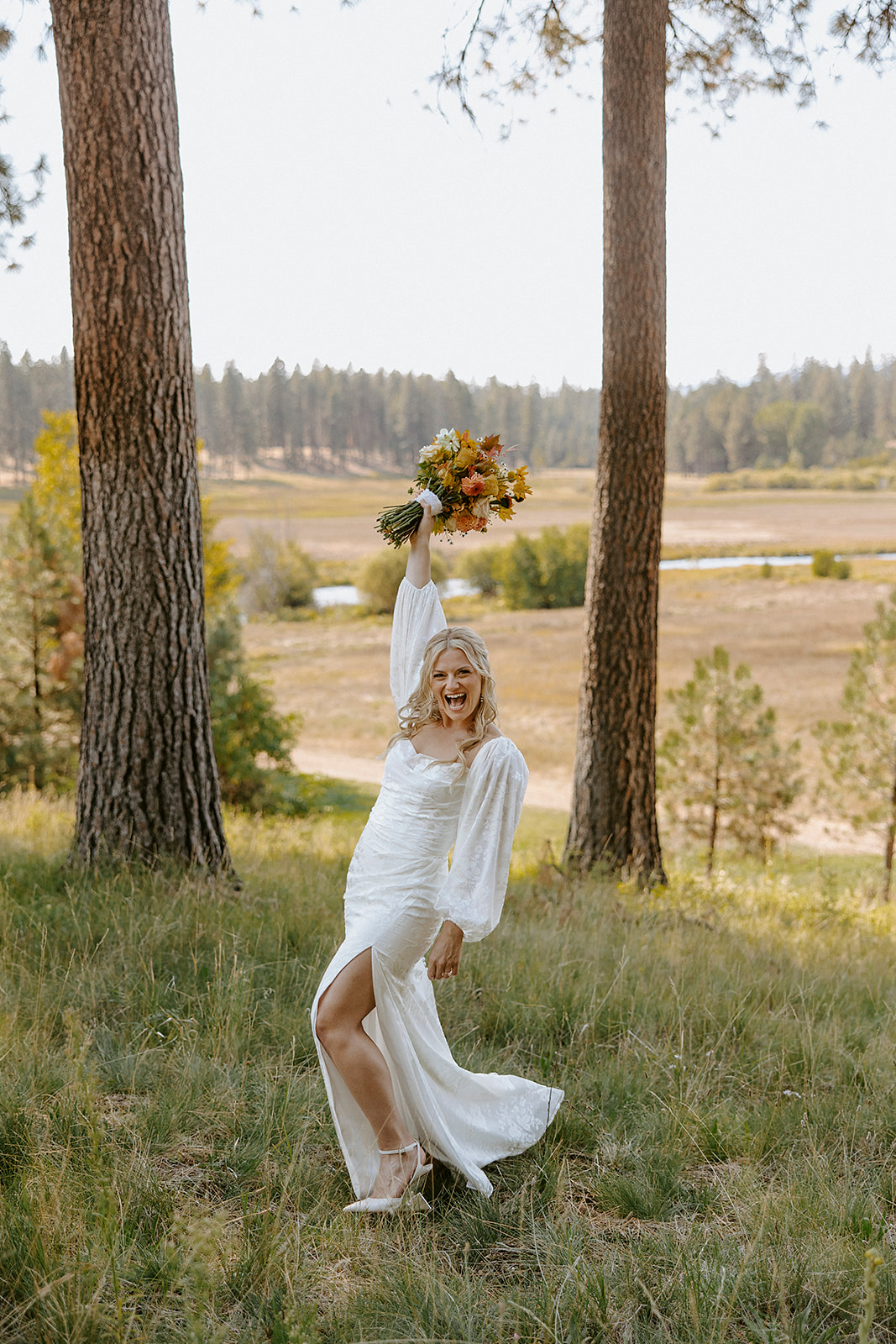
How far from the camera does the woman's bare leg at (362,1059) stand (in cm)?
292

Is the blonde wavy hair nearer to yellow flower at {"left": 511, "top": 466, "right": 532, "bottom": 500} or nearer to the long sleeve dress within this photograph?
the long sleeve dress

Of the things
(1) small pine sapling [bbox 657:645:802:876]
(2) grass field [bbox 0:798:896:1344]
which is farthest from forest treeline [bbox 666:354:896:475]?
(2) grass field [bbox 0:798:896:1344]

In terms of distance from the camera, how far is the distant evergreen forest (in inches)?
3848

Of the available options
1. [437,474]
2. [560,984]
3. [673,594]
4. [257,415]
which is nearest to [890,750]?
[560,984]

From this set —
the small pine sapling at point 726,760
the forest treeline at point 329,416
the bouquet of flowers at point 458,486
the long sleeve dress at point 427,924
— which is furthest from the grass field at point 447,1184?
the forest treeline at point 329,416

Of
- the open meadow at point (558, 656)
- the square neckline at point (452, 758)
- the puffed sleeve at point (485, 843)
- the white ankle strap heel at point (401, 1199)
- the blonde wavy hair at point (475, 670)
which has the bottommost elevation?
the open meadow at point (558, 656)

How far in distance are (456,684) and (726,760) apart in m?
13.4

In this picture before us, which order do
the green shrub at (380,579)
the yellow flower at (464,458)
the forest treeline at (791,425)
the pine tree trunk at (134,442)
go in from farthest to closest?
the forest treeline at (791,425)
the green shrub at (380,579)
the pine tree trunk at (134,442)
the yellow flower at (464,458)

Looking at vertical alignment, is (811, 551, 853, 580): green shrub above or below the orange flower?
below

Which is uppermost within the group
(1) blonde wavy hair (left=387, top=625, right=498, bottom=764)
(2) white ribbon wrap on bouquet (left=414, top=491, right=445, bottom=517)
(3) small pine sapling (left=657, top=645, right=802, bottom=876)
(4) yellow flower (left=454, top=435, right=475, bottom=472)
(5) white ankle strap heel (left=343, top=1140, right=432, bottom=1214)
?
(4) yellow flower (left=454, top=435, right=475, bottom=472)

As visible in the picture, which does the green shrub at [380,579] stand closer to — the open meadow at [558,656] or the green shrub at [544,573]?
the open meadow at [558,656]

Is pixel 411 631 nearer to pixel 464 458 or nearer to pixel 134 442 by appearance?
pixel 464 458

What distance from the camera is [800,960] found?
546 centimetres

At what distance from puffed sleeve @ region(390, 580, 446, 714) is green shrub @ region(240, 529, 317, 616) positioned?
61220 millimetres
